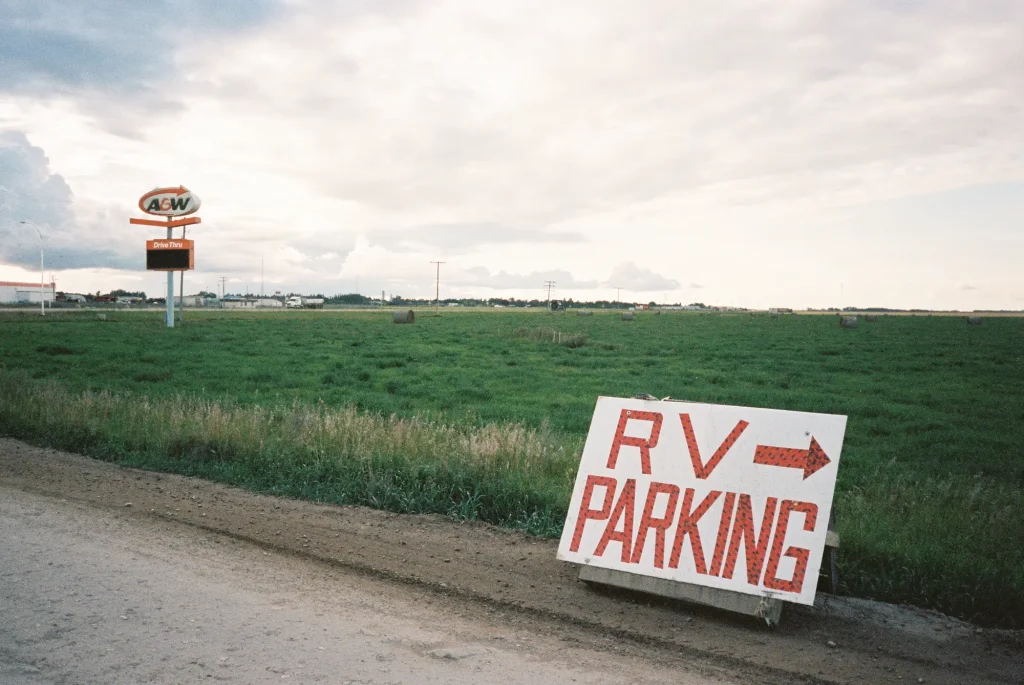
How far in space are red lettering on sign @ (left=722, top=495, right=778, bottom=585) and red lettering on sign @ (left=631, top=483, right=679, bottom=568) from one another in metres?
0.48

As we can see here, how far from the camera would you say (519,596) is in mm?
5523

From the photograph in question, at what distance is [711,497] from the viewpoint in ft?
18.1

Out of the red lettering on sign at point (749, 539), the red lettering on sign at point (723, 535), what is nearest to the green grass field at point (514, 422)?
Answer: the red lettering on sign at point (749, 539)

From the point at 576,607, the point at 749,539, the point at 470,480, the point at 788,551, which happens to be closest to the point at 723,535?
the point at 749,539

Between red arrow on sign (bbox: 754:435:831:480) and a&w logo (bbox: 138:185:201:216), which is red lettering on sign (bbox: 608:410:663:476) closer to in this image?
red arrow on sign (bbox: 754:435:831:480)

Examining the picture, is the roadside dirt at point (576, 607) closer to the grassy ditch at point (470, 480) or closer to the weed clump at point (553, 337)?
the grassy ditch at point (470, 480)

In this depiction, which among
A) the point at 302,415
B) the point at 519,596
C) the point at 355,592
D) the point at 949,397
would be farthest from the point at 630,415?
the point at 949,397

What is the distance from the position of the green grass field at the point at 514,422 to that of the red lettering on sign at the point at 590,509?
53.3 inches

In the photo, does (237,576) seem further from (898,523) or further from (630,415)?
(898,523)

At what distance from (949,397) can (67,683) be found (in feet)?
69.9

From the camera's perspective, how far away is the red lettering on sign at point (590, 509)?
19.0 feet

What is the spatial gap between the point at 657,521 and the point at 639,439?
0.73 meters

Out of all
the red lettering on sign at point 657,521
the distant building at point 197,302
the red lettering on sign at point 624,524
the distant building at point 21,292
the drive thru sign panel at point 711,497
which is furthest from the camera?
the distant building at point 197,302

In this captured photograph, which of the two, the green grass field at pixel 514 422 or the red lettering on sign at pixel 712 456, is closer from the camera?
the red lettering on sign at pixel 712 456
